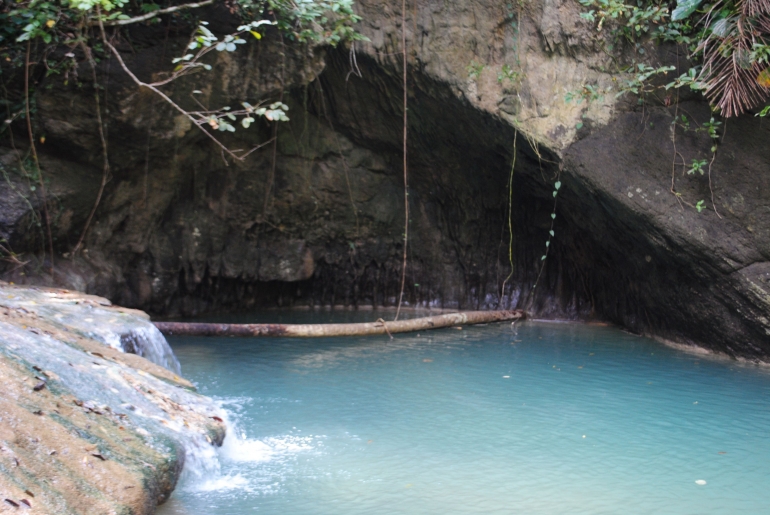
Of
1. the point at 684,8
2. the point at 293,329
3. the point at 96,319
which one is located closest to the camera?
the point at 96,319

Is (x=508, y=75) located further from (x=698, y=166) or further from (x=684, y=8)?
(x=698, y=166)

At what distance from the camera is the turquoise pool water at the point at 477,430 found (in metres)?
3.82

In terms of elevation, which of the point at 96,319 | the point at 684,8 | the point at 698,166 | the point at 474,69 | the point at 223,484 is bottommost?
the point at 223,484

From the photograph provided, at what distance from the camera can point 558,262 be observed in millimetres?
10453

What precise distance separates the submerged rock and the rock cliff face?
3.98 meters

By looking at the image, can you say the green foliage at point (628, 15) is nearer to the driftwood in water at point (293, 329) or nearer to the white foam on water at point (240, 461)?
the driftwood in water at point (293, 329)

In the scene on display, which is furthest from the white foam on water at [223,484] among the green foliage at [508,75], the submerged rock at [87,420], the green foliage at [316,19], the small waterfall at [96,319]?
the green foliage at [508,75]

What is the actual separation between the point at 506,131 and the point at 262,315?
4.71 metres

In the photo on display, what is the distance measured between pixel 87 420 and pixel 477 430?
9.18 ft

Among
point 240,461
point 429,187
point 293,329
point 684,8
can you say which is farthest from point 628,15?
point 240,461

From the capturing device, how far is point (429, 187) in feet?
36.3

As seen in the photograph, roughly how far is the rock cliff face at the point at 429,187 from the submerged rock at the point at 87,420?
3981mm

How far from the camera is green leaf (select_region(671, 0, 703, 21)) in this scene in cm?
676

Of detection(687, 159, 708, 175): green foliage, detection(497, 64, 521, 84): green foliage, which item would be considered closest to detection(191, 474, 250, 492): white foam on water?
detection(687, 159, 708, 175): green foliage
